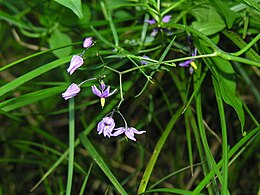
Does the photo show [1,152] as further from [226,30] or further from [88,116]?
[226,30]

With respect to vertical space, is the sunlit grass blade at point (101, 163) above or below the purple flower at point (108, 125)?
below

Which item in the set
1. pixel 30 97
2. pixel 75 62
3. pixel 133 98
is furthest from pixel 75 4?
pixel 133 98

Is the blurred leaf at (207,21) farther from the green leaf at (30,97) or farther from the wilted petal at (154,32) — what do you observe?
the green leaf at (30,97)

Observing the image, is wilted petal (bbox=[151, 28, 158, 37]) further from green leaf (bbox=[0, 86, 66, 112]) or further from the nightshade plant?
green leaf (bbox=[0, 86, 66, 112])

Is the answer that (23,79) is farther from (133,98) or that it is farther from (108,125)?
Result: (133,98)

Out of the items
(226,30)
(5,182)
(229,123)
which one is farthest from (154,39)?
(5,182)

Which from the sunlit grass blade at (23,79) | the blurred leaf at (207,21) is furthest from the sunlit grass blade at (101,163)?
the blurred leaf at (207,21)

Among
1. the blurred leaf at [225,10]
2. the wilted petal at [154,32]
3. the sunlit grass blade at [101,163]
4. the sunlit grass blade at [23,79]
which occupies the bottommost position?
the sunlit grass blade at [101,163]
